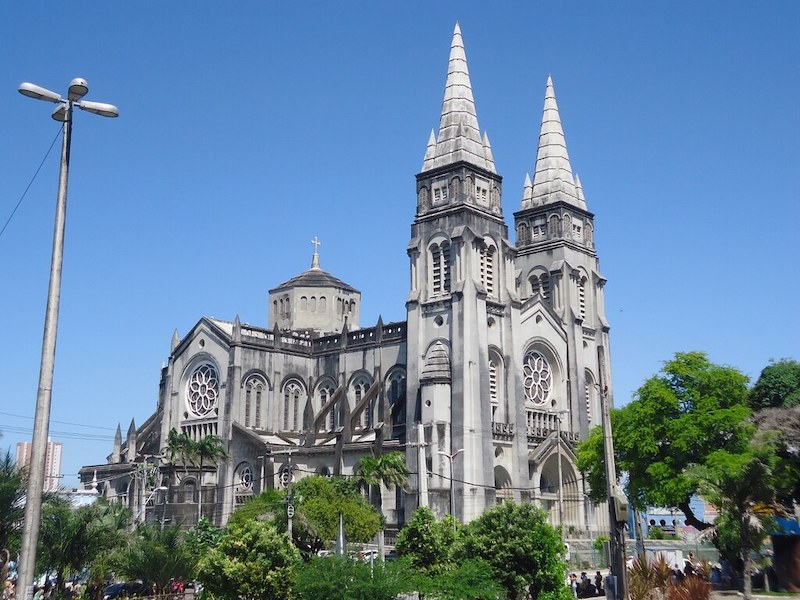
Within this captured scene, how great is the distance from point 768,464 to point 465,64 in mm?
40151

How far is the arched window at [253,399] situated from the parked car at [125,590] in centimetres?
2913

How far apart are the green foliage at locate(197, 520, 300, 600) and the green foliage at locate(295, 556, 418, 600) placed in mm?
2295

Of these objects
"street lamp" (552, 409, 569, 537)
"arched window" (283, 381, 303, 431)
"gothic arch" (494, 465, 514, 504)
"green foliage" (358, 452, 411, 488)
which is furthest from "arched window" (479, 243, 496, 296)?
"arched window" (283, 381, 303, 431)

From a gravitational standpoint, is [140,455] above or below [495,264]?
below

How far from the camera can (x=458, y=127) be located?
60.7m

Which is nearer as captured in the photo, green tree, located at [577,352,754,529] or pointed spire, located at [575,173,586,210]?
green tree, located at [577,352,754,529]

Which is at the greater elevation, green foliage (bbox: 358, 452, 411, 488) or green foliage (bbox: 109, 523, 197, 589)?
green foliage (bbox: 358, 452, 411, 488)

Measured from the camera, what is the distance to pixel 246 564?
24828mm

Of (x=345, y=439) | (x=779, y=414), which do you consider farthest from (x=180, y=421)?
(x=779, y=414)

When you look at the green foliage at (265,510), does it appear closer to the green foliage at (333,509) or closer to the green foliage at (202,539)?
the green foliage at (333,509)

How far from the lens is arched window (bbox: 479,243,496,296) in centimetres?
5853

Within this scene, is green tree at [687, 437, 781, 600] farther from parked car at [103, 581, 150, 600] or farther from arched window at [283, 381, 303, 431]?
arched window at [283, 381, 303, 431]

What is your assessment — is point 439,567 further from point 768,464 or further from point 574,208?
point 574,208

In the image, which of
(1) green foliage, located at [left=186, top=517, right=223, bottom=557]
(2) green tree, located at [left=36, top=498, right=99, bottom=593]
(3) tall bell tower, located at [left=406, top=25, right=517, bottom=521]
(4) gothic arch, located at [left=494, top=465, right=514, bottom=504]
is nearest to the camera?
(2) green tree, located at [left=36, top=498, right=99, bottom=593]
